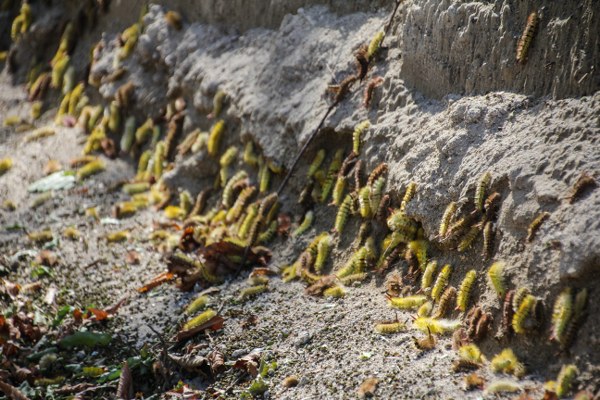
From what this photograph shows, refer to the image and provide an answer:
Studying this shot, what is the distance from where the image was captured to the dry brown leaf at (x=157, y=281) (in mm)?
5395

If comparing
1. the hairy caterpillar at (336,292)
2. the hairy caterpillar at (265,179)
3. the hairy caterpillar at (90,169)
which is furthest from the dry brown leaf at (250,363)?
the hairy caterpillar at (90,169)

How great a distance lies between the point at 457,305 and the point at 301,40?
2.99m

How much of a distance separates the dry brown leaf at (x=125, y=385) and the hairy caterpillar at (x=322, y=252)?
140 cm

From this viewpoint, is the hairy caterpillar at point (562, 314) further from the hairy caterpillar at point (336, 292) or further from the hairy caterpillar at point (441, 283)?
the hairy caterpillar at point (336, 292)

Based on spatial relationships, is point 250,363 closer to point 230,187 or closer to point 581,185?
point 581,185

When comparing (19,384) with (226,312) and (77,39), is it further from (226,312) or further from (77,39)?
(77,39)

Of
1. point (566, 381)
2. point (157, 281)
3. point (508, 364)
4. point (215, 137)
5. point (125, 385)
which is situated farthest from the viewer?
point (215, 137)

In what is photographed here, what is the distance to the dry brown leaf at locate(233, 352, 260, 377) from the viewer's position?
13.5 feet

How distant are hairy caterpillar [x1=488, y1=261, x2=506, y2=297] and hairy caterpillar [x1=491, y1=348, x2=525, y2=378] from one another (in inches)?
11.7

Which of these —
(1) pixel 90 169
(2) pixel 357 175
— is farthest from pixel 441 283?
(1) pixel 90 169

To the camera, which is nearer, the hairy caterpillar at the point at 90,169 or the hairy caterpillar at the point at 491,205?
the hairy caterpillar at the point at 491,205

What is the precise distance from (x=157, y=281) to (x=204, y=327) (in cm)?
96

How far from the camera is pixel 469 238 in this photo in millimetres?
3994

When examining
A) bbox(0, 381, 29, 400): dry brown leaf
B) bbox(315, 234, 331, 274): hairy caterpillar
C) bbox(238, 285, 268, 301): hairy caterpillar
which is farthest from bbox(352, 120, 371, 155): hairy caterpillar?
bbox(0, 381, 29, 400): dry brown leaf
